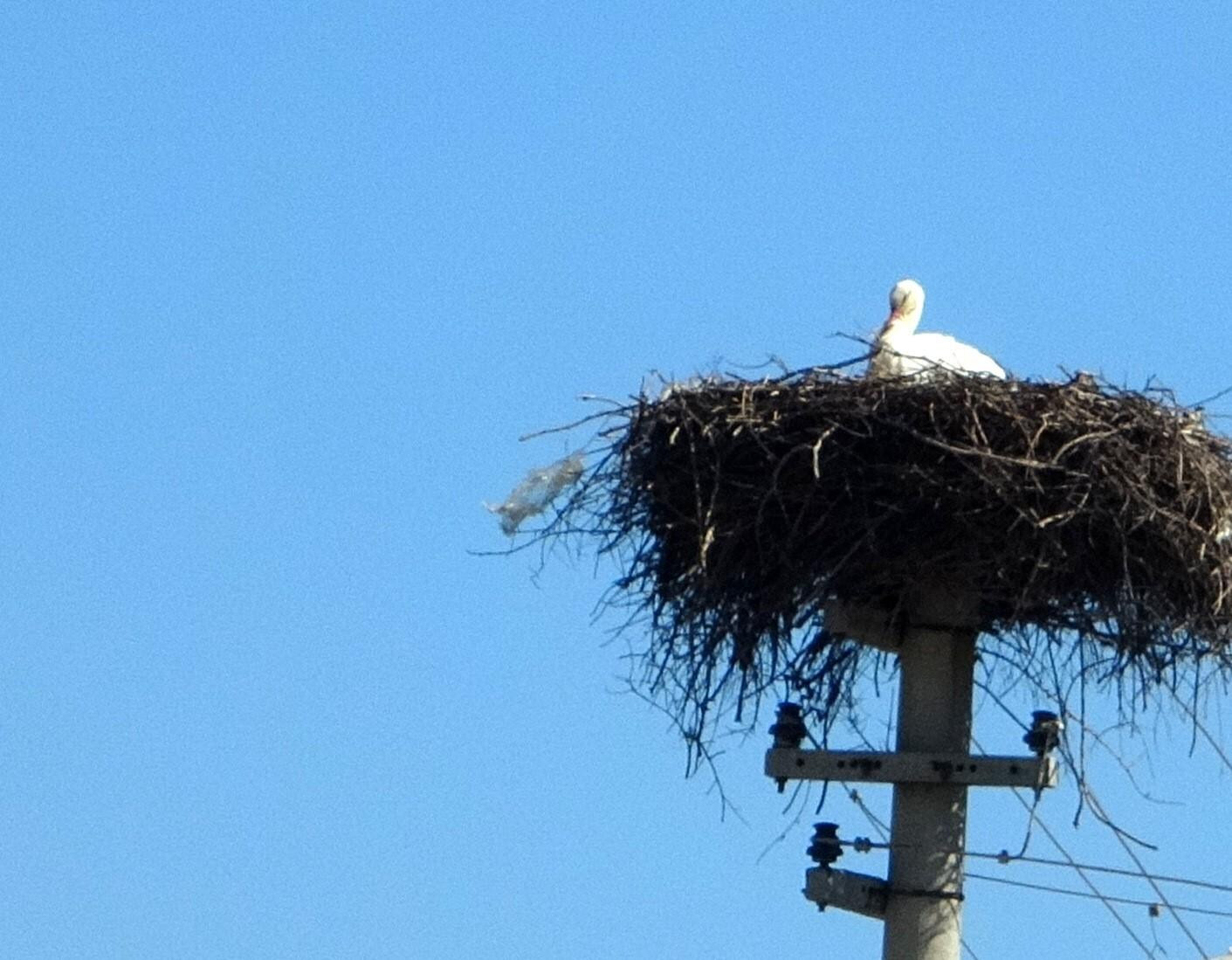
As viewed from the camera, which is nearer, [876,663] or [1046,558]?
[1046,558]

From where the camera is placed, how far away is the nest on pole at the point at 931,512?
13164 mm

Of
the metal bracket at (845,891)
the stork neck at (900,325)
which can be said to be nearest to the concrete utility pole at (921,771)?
the metal bracket at (845,891)

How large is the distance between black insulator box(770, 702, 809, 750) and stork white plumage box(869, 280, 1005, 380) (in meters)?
1.15

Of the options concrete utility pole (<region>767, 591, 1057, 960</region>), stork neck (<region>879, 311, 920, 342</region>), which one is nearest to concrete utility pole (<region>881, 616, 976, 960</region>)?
concrete utility pole (<region>767, 591, 1057, 960</region>)

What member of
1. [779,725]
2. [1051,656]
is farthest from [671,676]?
[1051,656]

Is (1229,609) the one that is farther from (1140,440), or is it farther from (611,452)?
(611,452)

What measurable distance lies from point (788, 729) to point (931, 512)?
3.04ft

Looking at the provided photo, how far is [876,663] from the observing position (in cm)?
1420

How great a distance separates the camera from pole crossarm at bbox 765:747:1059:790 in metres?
13.2

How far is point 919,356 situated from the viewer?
14438 mm

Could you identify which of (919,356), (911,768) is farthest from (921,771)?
(919,356)

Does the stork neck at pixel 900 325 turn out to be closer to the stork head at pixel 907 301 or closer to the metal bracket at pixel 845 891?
the stork head at pixel 907 301

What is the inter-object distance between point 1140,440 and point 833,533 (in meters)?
1.03

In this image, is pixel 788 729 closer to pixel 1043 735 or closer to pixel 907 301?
pixel 1043 735
